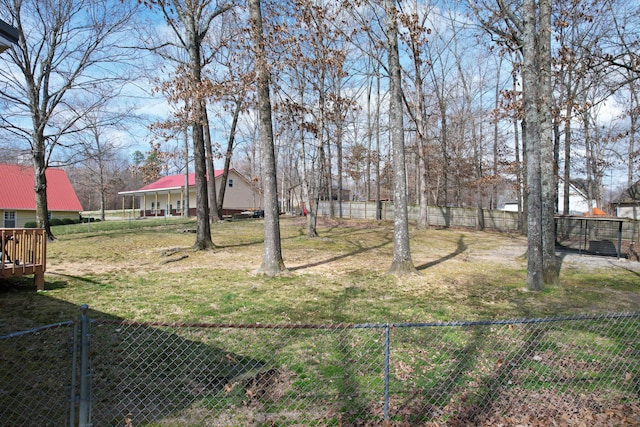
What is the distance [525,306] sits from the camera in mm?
7477

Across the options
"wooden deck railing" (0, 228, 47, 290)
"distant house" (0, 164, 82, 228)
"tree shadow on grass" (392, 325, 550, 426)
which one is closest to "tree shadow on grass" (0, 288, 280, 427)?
"tree shadow on grass" (392, 325, 550, 426)

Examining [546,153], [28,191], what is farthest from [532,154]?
[28,191]

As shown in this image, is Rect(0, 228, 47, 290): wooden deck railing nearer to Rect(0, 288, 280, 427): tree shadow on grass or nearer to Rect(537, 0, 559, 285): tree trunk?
Rect(0, 288, 280, 427): tree shadow on grass

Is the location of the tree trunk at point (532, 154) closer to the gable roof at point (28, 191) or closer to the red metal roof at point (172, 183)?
the gable roof at point (28, 191)

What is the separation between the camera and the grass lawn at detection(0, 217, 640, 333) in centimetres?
664

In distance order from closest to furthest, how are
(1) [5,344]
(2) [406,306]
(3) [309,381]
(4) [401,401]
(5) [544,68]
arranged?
(4) [401,401] < (3) [309,381] < (1) [5,344] < (2) [406,306] < (5) [544,68]

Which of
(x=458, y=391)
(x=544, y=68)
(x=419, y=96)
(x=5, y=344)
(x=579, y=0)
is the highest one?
(x=419, y=96)

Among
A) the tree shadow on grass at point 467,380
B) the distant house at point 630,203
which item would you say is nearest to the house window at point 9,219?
the tree shadow on grass at point 467,380

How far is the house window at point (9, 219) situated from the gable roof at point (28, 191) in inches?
32.7

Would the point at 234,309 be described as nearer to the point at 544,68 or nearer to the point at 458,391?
the point at 458,391

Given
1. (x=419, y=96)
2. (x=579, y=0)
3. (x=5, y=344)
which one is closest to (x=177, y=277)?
(x=5, y=344)

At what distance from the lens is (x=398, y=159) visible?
9.45m

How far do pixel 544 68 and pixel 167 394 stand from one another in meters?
11.0

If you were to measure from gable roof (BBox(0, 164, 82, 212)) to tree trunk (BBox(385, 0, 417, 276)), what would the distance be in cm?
2965
